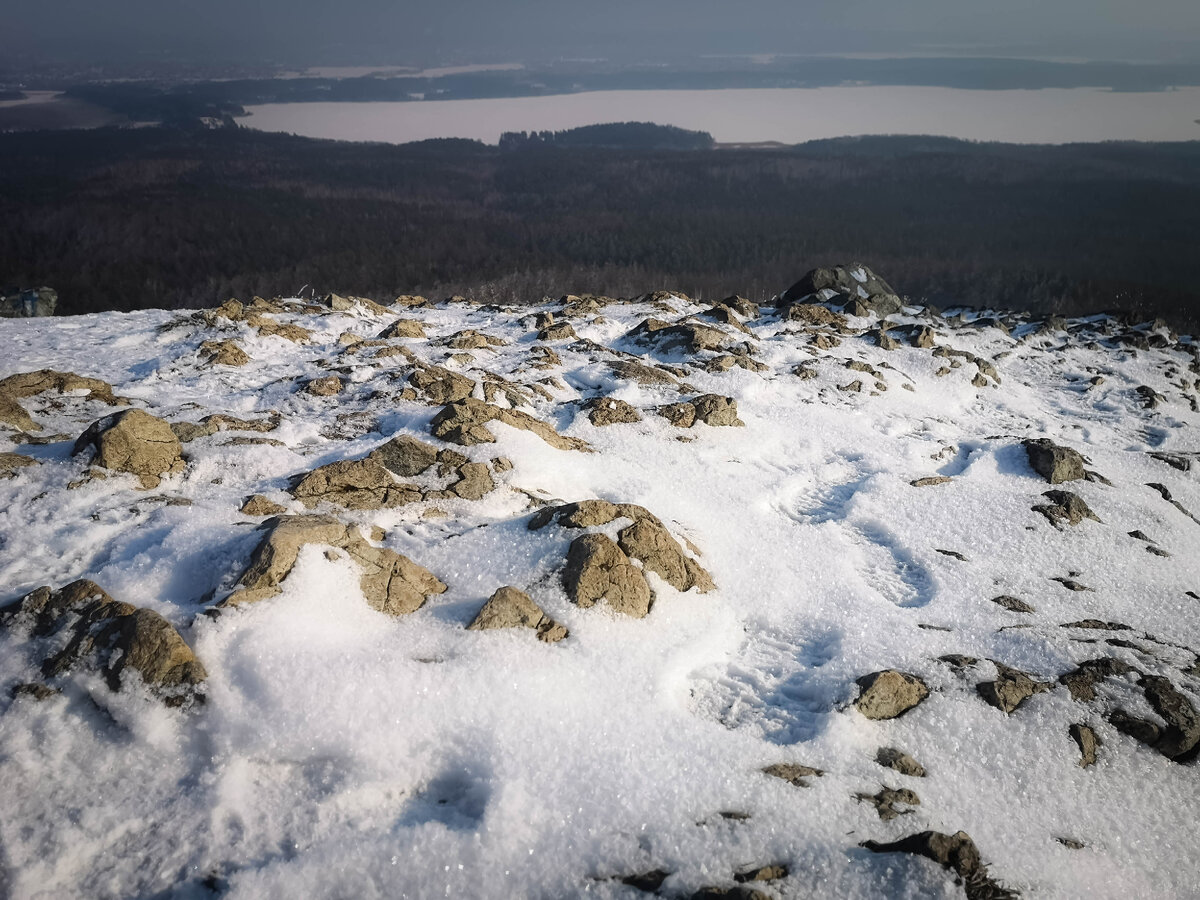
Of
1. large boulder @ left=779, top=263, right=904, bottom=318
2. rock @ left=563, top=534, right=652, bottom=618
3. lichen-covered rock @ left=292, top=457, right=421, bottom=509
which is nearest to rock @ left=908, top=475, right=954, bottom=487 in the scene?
rock @ left=563, top=534, right=652, bottom=618

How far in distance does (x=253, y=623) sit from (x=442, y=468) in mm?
3183

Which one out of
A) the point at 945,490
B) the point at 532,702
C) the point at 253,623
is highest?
the point at 253,623

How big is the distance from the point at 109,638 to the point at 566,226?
13822cm

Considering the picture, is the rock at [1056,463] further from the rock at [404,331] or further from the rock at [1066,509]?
the rock at [404,331]

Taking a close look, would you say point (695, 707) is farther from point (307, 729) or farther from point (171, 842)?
point (171, 842)

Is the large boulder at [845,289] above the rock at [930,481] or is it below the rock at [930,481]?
above

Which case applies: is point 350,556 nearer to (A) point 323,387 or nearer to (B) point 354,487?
(B) point 354,487

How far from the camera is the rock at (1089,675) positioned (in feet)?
16.5

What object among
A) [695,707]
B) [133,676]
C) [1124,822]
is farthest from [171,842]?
[1124,822]

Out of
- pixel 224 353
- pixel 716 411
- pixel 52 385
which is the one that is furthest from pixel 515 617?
pixel 224 353

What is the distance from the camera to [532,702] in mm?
4383

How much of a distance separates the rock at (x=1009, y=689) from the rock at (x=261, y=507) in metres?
6.82

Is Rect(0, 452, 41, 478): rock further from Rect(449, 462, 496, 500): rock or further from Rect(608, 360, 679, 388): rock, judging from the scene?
Rect(608, 360, 679, 388): rock

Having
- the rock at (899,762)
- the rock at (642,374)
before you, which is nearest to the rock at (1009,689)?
the rock at (899,762)
